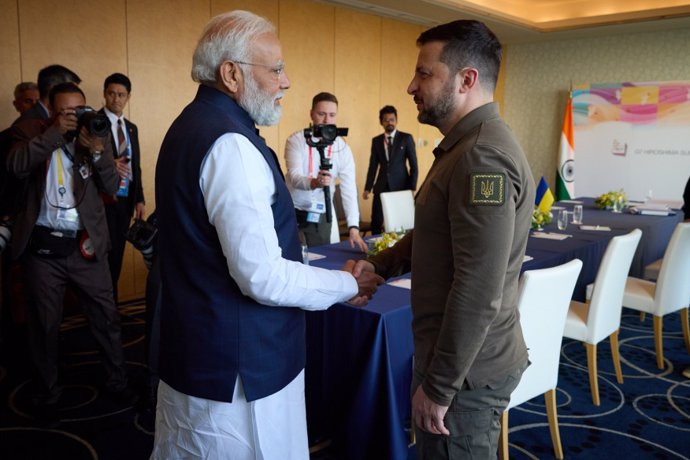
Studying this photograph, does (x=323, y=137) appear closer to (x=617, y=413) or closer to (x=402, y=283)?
(x=402, y=283)

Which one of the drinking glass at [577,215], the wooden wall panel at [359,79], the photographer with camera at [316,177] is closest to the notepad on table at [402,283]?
the photographer with camera at [316,177]

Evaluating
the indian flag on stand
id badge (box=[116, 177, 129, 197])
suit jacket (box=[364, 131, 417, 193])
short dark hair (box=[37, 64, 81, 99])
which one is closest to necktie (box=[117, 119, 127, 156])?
id badge (box=[116, 177, 129, 197])

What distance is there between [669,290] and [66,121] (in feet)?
12.3

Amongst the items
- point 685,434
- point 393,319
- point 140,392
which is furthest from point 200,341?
point 685,434

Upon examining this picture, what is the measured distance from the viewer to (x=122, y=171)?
404 centimetres

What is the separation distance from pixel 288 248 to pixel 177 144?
37 cm

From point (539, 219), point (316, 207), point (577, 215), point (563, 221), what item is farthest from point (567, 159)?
point (316, 207)

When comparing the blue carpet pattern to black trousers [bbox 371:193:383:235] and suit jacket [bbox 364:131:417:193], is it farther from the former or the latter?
suit jacket [bbox 364:131:417:193]

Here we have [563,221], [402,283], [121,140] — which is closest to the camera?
[402,283]

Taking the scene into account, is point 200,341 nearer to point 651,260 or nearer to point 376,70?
point 651,260

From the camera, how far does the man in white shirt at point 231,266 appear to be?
51.4 inches

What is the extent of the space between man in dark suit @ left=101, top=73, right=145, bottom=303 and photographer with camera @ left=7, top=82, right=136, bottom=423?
3.55 feet

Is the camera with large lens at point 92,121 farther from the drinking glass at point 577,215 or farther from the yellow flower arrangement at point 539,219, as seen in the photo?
the drinking glass at point 577,215

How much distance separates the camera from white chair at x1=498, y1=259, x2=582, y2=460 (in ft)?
7.55
